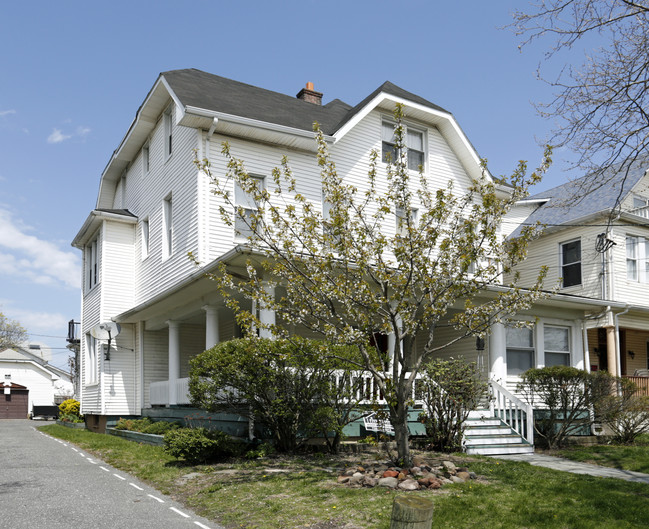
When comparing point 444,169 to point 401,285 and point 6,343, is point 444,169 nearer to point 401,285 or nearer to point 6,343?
point 401,285

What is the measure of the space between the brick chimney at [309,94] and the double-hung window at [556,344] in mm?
10430

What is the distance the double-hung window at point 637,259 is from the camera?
21531mm

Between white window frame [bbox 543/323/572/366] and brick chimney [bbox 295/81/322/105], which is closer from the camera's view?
white window frame [bbox 543/323/572/366]

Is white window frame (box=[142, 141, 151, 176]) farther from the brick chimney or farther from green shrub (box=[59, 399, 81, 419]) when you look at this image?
green shrub (box=[59, 399, 81, 419])

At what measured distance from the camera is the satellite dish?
766 inches

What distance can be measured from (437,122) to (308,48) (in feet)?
26.9

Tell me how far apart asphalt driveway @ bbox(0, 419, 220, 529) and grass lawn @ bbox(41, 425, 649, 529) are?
401 millimetres

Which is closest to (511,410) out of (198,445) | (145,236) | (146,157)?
(198,445)

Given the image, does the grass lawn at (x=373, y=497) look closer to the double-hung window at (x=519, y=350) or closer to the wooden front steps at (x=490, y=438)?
the wooden front steps at (x=490, y=438)

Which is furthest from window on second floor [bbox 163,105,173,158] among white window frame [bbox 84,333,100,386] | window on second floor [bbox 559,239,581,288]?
window on second floor [bbox 559,239,581,288]

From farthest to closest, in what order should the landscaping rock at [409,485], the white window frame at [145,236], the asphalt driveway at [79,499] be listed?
the white window frame at [145,236]
the landscaping rock at [409,485]
the asphalt driveway at [79,499]

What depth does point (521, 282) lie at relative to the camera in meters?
24.3

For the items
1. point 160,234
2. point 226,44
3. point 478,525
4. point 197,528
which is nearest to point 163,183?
point 160,234

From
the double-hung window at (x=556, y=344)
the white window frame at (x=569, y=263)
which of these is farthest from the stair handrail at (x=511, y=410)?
the white window frame at (x=569, y=263)
